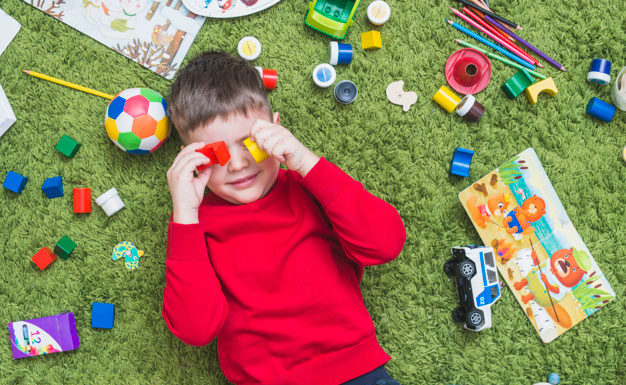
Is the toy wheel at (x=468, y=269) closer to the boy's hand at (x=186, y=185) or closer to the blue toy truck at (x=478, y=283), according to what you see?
the blue toy truck at (x=478, y=283)

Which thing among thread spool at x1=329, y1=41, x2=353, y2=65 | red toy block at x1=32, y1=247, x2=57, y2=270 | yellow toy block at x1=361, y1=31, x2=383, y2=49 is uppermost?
yellow toy block at x1=361, y1=31, x2=383, y2=49

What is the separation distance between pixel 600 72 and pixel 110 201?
3.97 ft

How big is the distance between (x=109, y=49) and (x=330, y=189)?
2.25ft

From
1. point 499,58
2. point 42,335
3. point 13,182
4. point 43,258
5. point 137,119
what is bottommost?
point 42,335

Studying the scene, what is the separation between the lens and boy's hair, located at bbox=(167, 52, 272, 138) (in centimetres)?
94

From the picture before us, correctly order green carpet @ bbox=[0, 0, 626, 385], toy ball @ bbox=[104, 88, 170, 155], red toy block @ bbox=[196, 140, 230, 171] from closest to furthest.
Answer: red toy block @ bbox=[196, 140, 230, 171] → toy ball @ bbox=[104, 88, 170, 155] → green carpet @ bbox=[0, 0, 626, 385]

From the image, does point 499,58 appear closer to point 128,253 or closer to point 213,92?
point 213,92

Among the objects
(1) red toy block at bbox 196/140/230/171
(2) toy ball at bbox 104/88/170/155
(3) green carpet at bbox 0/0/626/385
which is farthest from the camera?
(3) green carpet at bbox 0/0/626/385

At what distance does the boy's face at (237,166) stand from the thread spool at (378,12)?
40 cm

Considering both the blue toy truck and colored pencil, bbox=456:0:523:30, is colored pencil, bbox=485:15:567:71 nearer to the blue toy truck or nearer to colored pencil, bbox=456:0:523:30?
colored pencil, bbox=456:0:523:30

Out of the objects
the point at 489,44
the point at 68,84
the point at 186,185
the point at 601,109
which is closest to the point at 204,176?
the point at 186,185

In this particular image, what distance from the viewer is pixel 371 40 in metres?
1.17

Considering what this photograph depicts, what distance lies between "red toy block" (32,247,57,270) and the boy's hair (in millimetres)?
471

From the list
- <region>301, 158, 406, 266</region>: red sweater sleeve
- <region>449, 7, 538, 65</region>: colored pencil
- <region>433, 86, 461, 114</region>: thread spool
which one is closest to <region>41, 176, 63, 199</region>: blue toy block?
<region>301, 158, 406, 266</region>: red sweater sleeve
